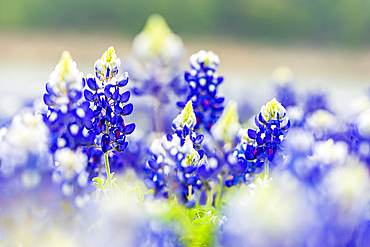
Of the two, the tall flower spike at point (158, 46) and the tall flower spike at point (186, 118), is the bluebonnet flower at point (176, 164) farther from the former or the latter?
the tall flower spike at point (158, 46)

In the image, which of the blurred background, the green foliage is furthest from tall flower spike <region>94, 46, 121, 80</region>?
the blurred background

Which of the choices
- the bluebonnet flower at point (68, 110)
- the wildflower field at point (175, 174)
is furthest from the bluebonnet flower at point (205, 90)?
the bluebonnet flower at point (68, 110)

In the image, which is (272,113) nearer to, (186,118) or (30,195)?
(186,118)

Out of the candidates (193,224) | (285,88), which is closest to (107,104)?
(193,224)

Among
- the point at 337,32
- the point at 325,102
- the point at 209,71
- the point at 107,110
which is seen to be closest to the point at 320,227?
the point at 107,110

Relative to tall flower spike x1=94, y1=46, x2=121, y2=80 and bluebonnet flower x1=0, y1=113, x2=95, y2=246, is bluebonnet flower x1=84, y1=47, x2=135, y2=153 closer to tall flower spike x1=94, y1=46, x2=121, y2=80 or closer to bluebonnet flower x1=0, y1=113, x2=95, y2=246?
tall flower spike x1=94, y1=46, x2=121, y2=80

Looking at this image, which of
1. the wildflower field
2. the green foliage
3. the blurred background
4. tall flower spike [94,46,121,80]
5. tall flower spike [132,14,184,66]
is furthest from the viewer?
the blurred background
